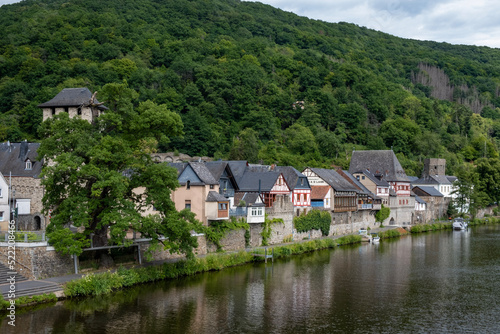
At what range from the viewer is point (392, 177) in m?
69.5

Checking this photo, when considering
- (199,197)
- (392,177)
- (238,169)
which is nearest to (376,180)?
(392,177)

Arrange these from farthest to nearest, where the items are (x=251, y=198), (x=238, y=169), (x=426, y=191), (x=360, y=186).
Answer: (x=426, y=191) → (x=360, y=186) → (x=238, y=169) → (x=251, y=198)

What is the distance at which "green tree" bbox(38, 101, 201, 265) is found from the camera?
87.9 ft

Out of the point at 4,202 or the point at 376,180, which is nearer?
the point at 4,202

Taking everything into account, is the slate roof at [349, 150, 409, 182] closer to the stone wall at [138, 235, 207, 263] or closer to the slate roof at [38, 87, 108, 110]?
the stone wall at [138, 235, 207, 263]

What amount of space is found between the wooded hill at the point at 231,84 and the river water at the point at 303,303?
39490 mm

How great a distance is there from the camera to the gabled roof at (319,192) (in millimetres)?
51463

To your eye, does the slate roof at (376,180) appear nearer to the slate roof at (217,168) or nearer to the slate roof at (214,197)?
the slate roof at (217,168)

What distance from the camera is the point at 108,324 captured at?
22141mm

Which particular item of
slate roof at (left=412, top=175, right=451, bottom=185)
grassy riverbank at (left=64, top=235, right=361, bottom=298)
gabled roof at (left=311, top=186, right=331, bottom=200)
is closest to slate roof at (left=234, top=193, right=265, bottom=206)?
grassy riverbank at (left=64, top=235, right=361, bottom=298)

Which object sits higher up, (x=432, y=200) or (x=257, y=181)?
(x=257, y=181)

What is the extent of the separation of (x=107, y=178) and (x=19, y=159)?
17.3m

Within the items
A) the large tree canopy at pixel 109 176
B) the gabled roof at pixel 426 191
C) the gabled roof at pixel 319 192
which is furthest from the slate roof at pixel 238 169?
the gabled roof at pixel 426 191

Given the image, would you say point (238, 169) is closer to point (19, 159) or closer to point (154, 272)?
point (19, 159)
